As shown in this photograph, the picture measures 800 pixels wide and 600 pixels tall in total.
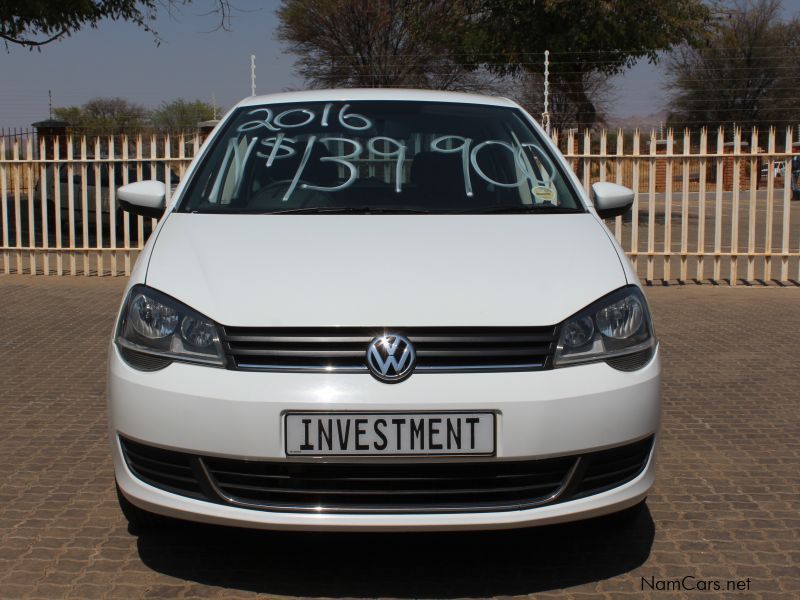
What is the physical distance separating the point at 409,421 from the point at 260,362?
1.50 feet

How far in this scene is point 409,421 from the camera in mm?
2908

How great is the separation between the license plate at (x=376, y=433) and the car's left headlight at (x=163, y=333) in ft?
1.07

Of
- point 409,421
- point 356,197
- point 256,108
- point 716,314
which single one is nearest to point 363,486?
point 409,421

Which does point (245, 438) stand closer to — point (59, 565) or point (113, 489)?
point (59, 565)

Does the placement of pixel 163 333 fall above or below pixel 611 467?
above

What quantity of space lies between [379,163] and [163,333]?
4.75 feet

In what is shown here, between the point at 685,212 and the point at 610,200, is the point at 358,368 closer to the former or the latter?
the point at 610,200

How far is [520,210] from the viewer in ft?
13.2

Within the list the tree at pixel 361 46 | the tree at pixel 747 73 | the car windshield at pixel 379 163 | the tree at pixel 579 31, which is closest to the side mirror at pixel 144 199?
the car windshield at pixel 379 163

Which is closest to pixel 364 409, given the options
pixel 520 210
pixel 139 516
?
pixel 139 516

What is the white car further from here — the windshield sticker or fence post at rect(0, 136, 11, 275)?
fence post at rect(0, 136, 11, 275)

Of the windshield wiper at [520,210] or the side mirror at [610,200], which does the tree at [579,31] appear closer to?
the side mirror at [610,200]

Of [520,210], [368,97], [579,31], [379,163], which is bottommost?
[520,210]

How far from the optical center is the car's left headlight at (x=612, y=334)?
3.09 m
